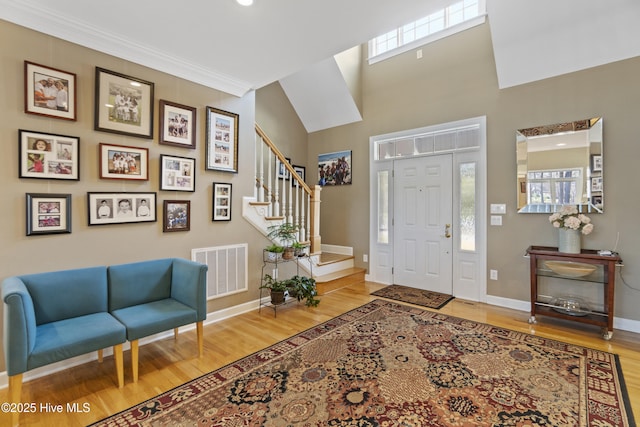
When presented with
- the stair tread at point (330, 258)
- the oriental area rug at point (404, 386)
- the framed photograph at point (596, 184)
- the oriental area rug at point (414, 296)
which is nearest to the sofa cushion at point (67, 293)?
the oriental area rug at point (404, 386)

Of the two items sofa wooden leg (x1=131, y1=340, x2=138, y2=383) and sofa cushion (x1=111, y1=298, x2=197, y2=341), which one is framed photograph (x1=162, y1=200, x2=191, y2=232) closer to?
sofa cushion (x1=111, y1=298, x2=197, y2=341)

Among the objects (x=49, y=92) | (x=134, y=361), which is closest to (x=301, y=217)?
(x=134, y=361)

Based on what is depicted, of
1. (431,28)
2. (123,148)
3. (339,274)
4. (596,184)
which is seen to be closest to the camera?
(123,148)

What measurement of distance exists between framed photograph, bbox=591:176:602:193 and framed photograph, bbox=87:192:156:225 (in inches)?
182

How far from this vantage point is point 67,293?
7.82 ft

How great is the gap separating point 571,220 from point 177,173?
13.6ft

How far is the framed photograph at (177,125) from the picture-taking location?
3.10 meters

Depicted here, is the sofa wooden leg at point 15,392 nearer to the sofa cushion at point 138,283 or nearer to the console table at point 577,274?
the sofa cushion at point 138,283

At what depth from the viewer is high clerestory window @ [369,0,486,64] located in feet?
13.9

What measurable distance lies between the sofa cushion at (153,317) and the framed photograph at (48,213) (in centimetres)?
83

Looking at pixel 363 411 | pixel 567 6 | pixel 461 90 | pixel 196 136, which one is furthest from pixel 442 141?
pixel 363 411

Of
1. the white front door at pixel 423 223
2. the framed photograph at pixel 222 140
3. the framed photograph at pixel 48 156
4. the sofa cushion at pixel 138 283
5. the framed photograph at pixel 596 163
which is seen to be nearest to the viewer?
the framed photograph at pixel 48 156

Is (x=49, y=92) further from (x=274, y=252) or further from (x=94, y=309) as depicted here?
(x=274, y=252)

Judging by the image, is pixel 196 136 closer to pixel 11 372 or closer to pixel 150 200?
pixel 150 200
